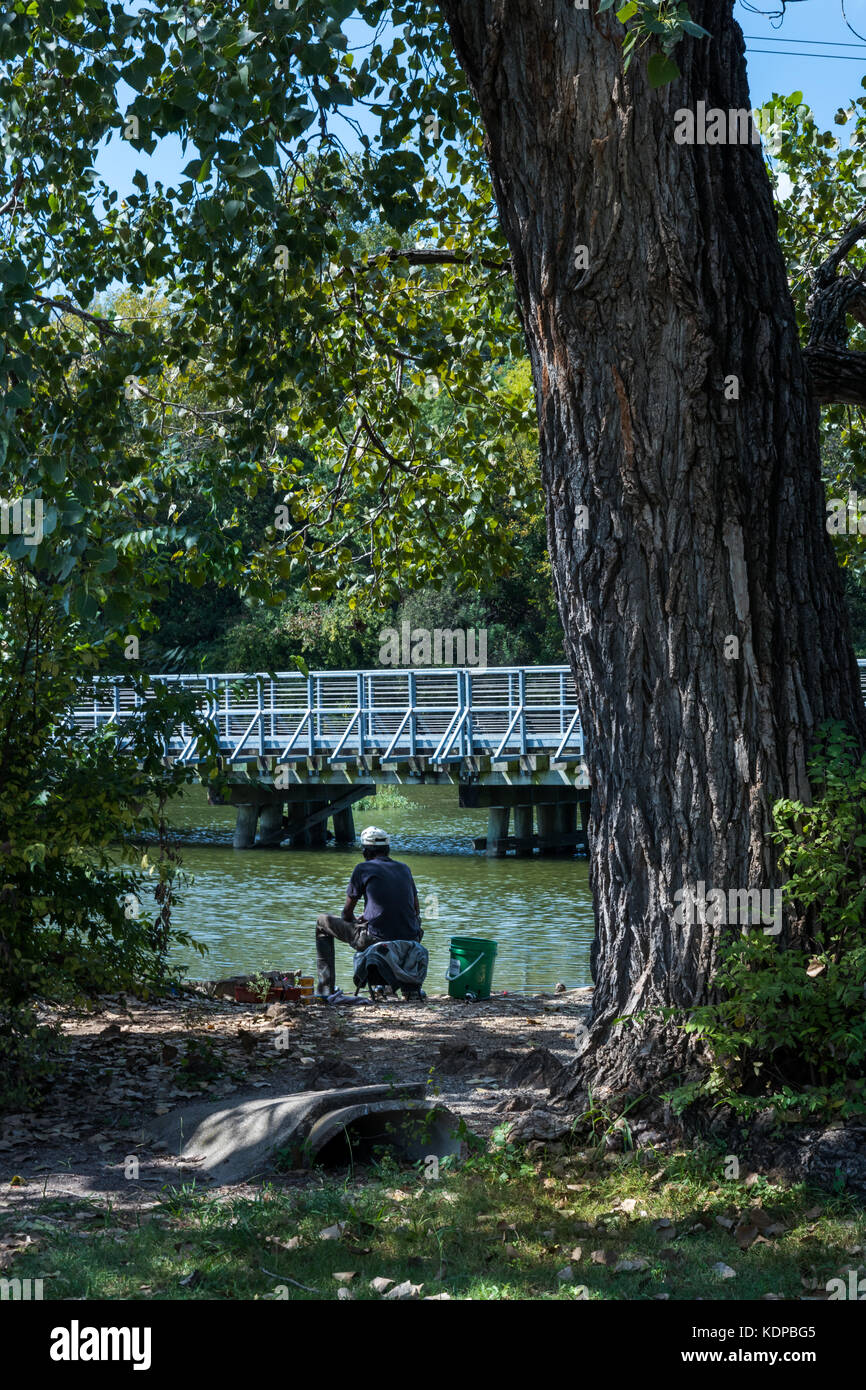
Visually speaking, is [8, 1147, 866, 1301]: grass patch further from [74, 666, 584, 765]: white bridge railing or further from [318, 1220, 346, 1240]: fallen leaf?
[74, 666, 584, 765]: white bridge railing

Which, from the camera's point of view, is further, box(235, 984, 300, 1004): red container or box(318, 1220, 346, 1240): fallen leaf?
box(235, 984, 300, 1004): red container

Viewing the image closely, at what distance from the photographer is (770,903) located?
197 inches

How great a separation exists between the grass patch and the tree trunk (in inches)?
23.8

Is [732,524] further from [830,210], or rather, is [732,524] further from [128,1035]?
[830,210]

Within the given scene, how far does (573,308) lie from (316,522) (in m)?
5.68

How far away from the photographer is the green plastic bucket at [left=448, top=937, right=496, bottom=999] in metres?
10.1

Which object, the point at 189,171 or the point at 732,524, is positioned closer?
the point at 732,524

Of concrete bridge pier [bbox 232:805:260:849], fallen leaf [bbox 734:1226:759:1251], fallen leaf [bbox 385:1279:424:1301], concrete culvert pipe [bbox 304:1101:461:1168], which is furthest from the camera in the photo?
concrete bridge pier [bbox 232:805:260:849]

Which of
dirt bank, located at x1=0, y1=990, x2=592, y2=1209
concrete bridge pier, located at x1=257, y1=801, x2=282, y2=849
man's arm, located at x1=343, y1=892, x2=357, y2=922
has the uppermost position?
man's arm, located at x1=343, y1=892, x2=357, y2=922

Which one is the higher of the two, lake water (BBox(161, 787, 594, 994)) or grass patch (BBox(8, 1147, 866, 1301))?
grass patch (BBox(8, 1147, 866, 1301))

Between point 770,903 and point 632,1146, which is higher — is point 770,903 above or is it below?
above

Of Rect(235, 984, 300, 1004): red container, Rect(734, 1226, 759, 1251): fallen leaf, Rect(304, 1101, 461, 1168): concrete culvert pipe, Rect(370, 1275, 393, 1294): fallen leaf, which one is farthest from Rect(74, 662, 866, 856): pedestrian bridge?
Rect(370, 1275, 393, 1294): fallen leaf

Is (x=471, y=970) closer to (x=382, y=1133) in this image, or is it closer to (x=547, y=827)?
(x=382, y=1133)
